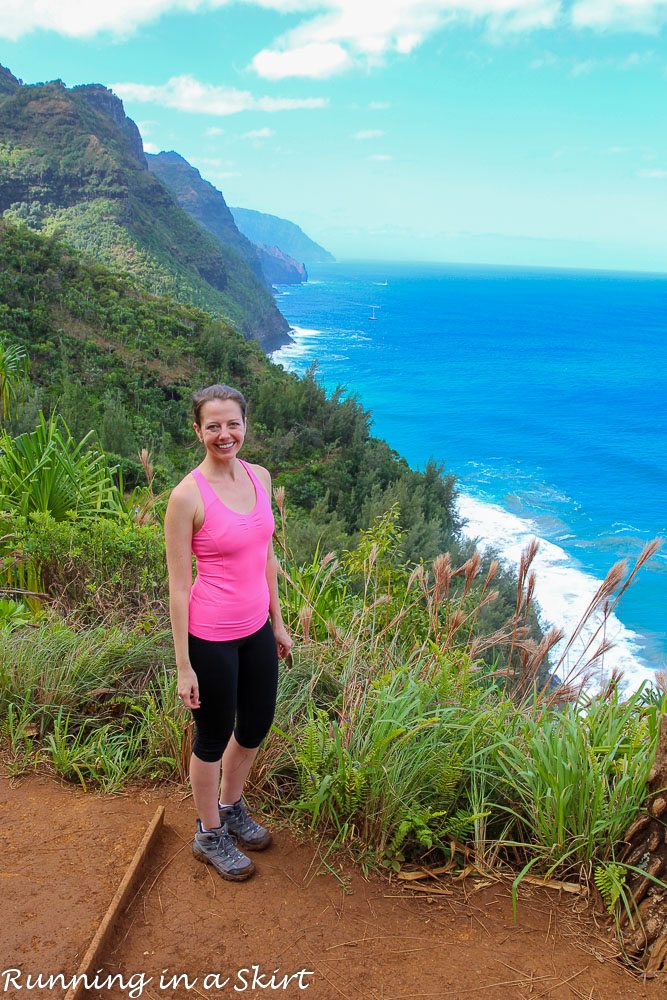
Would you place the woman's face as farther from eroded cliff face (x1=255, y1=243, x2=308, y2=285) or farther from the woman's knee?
eroded cliff face (x1=255, y1=243, x2=308, y2=285)

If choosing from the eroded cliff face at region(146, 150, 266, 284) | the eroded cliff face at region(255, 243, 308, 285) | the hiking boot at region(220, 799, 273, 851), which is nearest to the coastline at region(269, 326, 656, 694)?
the hiking boot at region(220, 799, 273, 851)

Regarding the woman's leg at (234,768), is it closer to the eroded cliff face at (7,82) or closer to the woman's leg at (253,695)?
the woman's leg at (253,695)

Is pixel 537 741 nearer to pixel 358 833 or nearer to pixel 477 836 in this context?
pixel 477 836

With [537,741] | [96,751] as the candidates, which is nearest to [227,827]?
[96,751]

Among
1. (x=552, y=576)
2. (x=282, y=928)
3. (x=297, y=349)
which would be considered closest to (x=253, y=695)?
(x=282, y=928)

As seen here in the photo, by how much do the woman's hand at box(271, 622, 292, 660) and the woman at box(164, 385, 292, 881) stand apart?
0.09m

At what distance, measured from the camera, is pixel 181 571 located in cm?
221

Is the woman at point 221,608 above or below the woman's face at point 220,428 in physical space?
below

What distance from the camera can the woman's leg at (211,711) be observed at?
7.42 ft

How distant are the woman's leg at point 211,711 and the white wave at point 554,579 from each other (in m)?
16.4

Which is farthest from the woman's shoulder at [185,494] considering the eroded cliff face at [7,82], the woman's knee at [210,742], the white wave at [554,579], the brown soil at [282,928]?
the eroded cliff face at [7,82]

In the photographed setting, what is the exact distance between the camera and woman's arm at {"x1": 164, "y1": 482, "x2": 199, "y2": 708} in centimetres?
216

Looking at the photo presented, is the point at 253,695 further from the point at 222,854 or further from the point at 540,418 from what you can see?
the point at 540,418

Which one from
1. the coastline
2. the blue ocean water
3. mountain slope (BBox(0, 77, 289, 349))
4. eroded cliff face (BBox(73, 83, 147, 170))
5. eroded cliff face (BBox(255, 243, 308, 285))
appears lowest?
the coastline
